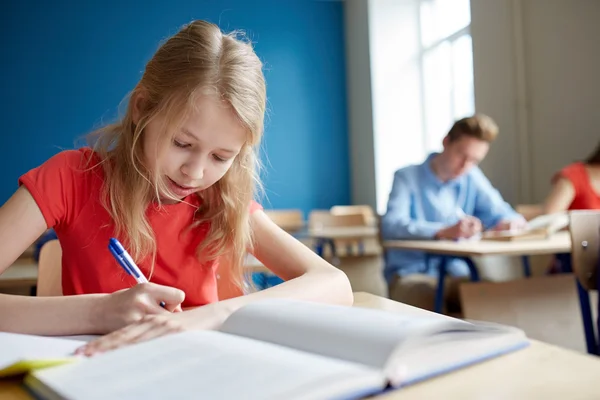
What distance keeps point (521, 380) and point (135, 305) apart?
1.60ft

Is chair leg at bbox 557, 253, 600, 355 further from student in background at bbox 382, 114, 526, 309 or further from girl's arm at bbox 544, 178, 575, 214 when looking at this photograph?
girl's arm at bbox 544, 178, 575, 214

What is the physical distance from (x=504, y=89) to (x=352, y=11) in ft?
10.2

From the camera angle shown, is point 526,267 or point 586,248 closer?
point 586,248

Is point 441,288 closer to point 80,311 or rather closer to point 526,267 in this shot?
point 526,267

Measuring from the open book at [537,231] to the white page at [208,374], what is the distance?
2127 mm

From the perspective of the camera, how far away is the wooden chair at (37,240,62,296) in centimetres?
143

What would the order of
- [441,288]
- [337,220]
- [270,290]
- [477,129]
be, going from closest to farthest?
[270,290], [441,288], [477,129], [337,220]

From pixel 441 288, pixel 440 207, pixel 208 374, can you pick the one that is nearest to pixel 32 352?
pixel 208 374

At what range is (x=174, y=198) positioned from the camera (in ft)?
3.83

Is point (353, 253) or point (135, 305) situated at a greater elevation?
point (135, 305)

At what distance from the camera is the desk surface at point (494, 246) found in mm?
2258

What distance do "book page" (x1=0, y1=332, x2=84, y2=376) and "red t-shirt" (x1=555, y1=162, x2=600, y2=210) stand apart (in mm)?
2854

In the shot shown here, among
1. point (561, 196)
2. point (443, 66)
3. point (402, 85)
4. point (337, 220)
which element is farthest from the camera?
point (402, 85)

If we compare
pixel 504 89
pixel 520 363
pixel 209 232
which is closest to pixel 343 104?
pixel 504 89
